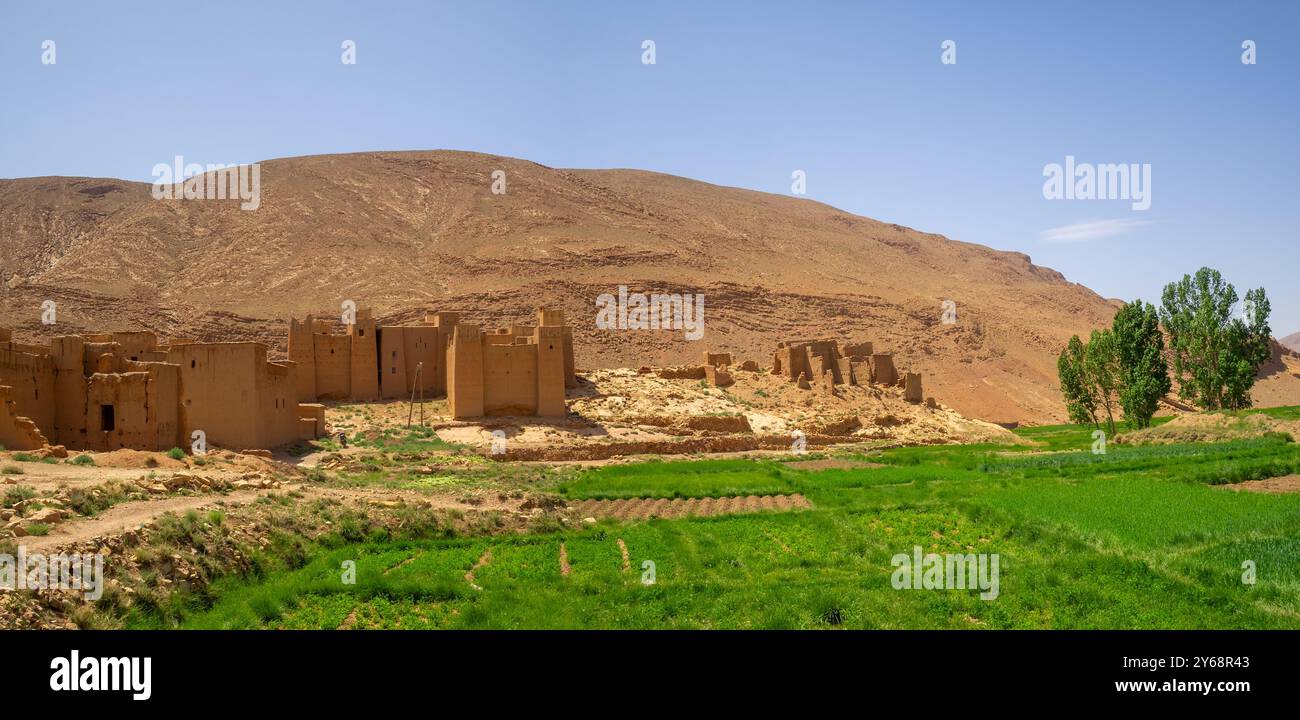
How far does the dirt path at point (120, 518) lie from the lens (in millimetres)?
12773

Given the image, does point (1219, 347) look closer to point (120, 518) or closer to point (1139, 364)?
point (1139, 364)

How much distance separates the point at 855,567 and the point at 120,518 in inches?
484

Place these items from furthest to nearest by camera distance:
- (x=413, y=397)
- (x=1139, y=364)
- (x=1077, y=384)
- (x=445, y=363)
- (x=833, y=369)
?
1. (x=833, y=369)
2. (x=1077, y=384)
3. (x=1139, y=364)
4. (x=445, y=363)
5. (x=413, y=397)

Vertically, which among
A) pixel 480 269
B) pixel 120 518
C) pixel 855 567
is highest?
pixel 480 269

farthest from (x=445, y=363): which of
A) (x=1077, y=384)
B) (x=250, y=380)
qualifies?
(x=1077, y=384)

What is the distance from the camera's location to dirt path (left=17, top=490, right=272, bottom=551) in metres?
12.8

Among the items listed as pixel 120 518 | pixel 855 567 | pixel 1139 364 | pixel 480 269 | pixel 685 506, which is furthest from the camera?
pixel 480 269

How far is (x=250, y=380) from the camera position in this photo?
1104 inches

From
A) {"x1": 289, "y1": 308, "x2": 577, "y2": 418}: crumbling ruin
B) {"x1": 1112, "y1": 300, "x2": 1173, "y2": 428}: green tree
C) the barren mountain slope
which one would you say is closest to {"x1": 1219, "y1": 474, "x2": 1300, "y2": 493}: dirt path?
{"x1": 1112, "y1": 300, "x2": 1173, "y2": 428}: green tree

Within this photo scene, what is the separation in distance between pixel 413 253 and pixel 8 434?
204 ft

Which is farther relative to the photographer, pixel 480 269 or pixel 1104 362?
pixel 480 269

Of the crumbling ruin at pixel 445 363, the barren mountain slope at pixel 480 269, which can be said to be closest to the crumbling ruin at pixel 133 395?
the crumbling ruin at pixel 445 363

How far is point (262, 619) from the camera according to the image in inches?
496
